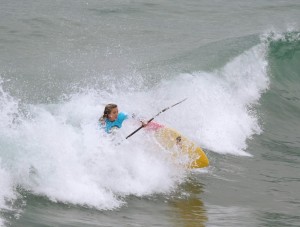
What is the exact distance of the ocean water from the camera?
327 inches

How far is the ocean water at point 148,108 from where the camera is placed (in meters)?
8.30

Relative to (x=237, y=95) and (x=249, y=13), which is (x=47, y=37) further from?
(x=249, y=13)

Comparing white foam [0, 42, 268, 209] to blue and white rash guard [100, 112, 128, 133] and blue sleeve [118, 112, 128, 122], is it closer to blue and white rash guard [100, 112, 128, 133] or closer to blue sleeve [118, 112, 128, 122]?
blue and white rash guard [100, 112, 128, 133]

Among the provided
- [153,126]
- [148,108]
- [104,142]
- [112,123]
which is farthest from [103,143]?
[148,108]

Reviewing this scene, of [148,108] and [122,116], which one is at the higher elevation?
[148,108]

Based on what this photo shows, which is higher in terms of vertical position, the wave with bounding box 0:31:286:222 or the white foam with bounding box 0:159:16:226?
the wave with bounding box 0:31:286:222

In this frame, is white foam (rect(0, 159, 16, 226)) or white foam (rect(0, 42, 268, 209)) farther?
white foam (rect(0, 42, 268, 209))

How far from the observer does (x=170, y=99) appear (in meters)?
14.7

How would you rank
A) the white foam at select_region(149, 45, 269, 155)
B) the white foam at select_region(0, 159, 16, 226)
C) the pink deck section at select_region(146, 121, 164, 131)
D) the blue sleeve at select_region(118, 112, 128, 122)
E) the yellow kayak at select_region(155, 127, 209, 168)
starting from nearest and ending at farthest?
1. the white foam at select_region(0, 159, 16, 226)
2. the blue sleeve at select_region(118, 112, 128, 122)
3. the yellow kayak at select_region(155, 127, 209, 168)
4. the pink deck section at select_region(146, 121, 164, 131)
5. the white foam at select_region(149, 45, 269, 155)

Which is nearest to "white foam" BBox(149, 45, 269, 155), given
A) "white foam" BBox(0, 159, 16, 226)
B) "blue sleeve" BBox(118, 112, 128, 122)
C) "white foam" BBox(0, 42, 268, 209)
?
"white foam" BBox(0, 42, 268, 209)

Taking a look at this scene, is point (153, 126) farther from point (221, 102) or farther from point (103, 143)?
point (221, 102)

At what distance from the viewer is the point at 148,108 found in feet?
45.3

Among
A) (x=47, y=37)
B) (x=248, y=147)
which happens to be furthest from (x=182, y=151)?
(x=47, y=37)

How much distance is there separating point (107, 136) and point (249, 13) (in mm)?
18002
